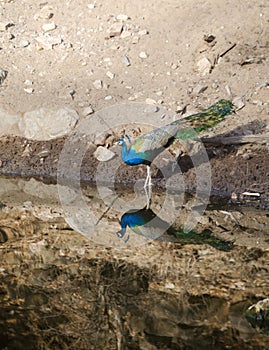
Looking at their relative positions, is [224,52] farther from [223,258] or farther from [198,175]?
[223,258]

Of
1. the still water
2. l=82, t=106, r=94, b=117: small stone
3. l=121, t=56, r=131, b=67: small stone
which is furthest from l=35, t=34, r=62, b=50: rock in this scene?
the still water

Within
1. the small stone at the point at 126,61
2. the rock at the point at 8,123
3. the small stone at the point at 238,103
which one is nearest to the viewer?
the small stone at the point at 238,103

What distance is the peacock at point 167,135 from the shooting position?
28.1 feet

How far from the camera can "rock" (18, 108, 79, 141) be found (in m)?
9.97

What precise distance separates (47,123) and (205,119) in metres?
2.51

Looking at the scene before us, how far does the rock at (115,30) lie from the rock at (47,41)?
34.2 inches

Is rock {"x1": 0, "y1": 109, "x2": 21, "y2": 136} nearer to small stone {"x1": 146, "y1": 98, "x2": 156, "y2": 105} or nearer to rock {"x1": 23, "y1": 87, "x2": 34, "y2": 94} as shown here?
rock {"x1": 23, "y1": 87, "x2": 34, "y2": 94}

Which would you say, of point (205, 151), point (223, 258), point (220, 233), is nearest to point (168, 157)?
point (205, 151)

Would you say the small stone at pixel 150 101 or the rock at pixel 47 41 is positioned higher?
the rock at pixel 47 41

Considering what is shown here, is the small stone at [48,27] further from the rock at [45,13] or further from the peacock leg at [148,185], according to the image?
the peacock leg at [148,185]

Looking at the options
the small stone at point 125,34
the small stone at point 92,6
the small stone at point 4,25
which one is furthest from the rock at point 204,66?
the small stone at point 4,25

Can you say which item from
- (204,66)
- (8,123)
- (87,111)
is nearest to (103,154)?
(87,111)

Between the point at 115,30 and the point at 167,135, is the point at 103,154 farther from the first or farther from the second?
the point at 115,30

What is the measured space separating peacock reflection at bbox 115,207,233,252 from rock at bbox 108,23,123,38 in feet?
12.8
